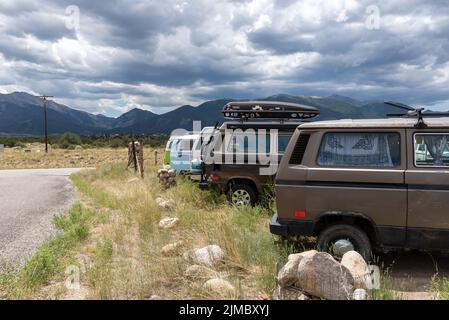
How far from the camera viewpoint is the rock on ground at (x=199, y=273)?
557cm

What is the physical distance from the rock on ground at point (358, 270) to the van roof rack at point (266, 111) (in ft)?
19.2

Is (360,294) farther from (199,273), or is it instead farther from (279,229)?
(199,273)

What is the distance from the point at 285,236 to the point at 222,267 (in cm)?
103

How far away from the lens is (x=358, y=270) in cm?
479

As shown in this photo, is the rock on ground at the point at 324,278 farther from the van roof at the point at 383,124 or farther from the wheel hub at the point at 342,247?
the van roof at the point at 383,124

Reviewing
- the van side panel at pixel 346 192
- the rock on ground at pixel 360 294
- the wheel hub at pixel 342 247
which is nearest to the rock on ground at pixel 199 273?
the van side panel at pixel 346 192

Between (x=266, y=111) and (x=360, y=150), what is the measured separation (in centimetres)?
499

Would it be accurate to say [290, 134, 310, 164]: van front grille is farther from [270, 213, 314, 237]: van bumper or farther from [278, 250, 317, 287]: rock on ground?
[278, 250, 317, 287]: rock on ground

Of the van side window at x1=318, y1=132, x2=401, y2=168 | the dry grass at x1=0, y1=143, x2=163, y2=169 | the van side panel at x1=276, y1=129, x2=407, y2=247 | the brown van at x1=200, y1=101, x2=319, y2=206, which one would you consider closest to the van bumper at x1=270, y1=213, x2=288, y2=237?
the van side panel at x1=276, y1=129, x2=407, y2=247

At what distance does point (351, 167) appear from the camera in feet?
19.1

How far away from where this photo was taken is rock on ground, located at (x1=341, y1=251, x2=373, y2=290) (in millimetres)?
4605

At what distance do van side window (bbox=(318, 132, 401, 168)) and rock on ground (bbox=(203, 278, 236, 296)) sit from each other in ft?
7.07

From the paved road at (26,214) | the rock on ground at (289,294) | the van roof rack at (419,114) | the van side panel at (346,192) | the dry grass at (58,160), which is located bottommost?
the dry grass at (58,160)

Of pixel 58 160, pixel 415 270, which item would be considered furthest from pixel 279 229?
pixel 58 160
